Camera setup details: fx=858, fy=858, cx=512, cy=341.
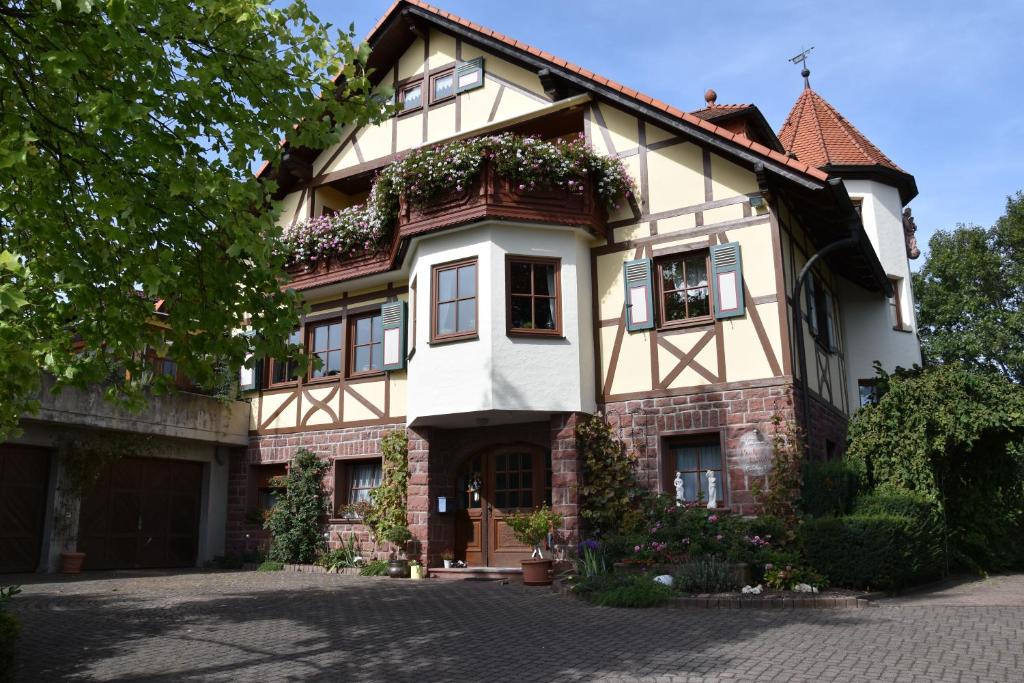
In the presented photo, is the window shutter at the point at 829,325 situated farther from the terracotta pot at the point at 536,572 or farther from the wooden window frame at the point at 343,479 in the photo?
the wooden window frame at the point at 343,479

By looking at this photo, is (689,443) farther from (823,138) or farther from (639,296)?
(823,138)

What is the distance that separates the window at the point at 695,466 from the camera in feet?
39.3

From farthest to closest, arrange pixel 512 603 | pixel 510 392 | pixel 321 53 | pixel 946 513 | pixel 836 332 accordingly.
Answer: pixel 836 332, pixel 946 513, pixel 510 392, pixel 512 603, pixel 321 53

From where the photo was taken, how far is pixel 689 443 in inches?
483

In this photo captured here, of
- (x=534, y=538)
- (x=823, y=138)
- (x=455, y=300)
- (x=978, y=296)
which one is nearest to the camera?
(x=534, y=538)

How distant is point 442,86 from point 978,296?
19839 mm

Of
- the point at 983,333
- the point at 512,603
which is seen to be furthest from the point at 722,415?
the point at 983,333

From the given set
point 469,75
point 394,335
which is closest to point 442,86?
point 469,75

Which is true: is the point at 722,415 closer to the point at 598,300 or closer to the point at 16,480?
the point at 598,300

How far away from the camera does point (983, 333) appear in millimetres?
26281

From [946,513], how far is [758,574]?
15.1 ft

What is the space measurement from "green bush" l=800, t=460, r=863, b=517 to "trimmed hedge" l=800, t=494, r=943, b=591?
0.38 metres

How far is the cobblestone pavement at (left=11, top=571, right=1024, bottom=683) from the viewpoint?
19.9 ft

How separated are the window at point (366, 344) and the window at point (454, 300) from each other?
2415mm
